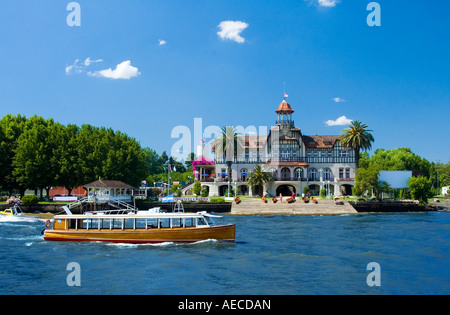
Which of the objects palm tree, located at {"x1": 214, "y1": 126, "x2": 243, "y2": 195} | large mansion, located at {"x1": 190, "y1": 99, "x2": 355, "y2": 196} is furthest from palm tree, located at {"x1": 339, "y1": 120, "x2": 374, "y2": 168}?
palm tree, located at {"x1": 214, "y1": 126, "x2": 243, "y2": 195}

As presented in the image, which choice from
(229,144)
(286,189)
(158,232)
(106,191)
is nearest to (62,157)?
(106,191)

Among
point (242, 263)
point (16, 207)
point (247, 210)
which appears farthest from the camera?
point (247, 210)

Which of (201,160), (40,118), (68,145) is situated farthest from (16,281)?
(201,160)

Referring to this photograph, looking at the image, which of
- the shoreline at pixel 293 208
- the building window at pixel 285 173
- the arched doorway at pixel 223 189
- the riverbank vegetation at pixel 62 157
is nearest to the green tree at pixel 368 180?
the shoreline at pixel 293 208

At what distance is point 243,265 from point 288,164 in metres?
60.4

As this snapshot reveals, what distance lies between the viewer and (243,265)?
2620 centimetres

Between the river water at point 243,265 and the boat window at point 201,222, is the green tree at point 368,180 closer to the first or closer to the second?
the river water at point 243,265

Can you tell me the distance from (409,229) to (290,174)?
140ft

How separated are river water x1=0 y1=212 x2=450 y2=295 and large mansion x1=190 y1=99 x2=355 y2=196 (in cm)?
4539

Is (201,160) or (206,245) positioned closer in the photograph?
(206,245)

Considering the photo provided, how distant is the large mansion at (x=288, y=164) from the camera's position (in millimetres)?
85438

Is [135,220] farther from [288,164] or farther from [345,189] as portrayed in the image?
[345,189]

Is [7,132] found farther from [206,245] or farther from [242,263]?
[242,263]

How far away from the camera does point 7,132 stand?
246 ft
